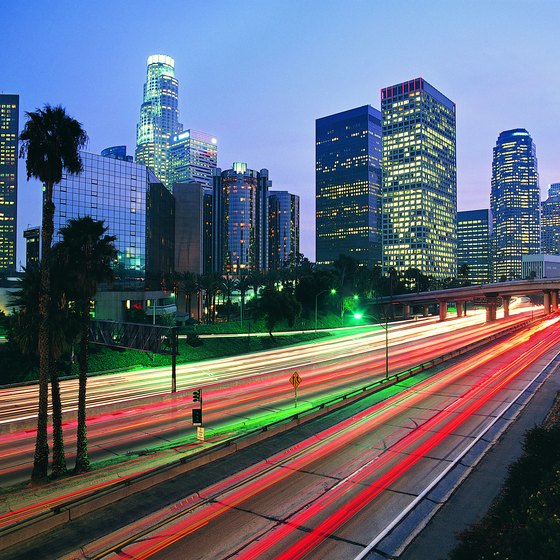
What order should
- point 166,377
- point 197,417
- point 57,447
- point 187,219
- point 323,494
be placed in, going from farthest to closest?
point 187,219 → point 166,377 → point 197,417 → point 57,447 → point 323,494

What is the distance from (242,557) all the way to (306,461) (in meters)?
8.75

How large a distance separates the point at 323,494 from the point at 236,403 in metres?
18.5

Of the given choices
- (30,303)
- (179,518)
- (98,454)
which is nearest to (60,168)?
(30,303)

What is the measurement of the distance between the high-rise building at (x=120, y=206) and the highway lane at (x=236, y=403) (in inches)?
1785

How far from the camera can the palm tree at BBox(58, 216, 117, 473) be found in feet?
72.6

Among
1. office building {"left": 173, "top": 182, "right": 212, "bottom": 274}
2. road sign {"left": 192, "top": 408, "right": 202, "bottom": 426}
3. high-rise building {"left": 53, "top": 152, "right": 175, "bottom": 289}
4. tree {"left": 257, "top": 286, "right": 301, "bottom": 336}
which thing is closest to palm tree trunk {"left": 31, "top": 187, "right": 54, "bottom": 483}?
road sign {"left": 192, "top": 408, "right": 202, "bottom": 426}

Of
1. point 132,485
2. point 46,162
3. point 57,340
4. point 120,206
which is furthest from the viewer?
point 120,206

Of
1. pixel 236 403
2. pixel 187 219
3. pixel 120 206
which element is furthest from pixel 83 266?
pixel 187 219

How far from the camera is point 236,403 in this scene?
36.2 meters

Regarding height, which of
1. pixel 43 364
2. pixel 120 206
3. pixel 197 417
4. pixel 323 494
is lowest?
pixel 323 494

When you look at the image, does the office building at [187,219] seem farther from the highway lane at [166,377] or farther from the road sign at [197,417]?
the road sign at [197,417]

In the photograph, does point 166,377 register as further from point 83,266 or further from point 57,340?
point 83,266

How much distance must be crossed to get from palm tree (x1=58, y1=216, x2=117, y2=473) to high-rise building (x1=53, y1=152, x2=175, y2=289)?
65891 mm

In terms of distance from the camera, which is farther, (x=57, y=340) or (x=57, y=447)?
(x=57, y=340)
